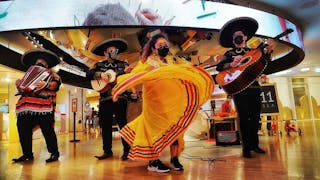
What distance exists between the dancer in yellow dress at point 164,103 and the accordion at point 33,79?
1395mm

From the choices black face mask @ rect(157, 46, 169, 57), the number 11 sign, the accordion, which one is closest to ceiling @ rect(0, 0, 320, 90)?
the number 11 sign

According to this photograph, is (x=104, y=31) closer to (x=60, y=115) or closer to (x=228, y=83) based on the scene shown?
(x=228, y=83)

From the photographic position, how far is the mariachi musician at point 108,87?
10.3ft

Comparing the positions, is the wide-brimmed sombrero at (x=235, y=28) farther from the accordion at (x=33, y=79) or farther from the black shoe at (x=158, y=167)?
the accordion at (x=33, y=79)

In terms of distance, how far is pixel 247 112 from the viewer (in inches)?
113

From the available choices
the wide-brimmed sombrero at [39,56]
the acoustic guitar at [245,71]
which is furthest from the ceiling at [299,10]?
the wide-brimmed sombrero at [39,56]

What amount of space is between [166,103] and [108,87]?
127 cm

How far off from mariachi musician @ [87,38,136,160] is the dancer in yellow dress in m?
0.98

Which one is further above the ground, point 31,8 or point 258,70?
point 31,8

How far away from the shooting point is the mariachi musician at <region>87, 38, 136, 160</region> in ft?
10.3

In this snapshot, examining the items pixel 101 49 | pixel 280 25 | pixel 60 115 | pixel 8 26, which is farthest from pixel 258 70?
pixel 60 115

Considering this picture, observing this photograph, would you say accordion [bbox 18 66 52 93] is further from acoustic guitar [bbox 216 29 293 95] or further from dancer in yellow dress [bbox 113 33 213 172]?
acoustic guitar [bbox 216 29 293 95]

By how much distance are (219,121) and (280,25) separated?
314 centimetres

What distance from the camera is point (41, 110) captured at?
3.15 meters
